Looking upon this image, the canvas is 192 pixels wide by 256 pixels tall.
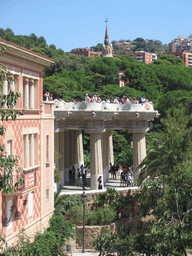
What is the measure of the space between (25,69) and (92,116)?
12.7m

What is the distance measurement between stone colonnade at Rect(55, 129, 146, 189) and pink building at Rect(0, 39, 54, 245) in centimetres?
971

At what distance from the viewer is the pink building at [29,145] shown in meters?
18.9

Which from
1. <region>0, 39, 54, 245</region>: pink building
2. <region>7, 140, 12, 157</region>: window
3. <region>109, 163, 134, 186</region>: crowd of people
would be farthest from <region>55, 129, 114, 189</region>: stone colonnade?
<region>7, 140, 12, 157</region>: window

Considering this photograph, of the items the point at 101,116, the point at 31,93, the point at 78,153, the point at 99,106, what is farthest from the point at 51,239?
the point at 78,153

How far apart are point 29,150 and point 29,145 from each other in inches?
9.7

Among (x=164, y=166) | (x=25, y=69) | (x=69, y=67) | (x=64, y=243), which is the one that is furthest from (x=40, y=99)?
(x=69, y=67)

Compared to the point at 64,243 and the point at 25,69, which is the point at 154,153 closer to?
the point at 64,243

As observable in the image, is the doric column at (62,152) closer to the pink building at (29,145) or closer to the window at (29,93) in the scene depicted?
the pink building at (29,145)

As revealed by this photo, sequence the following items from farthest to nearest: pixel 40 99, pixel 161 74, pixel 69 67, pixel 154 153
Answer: pixel 69 67, pixel 161 74, pixel 154 153, pixel 40 99

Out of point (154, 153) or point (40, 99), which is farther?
point (154, 153)

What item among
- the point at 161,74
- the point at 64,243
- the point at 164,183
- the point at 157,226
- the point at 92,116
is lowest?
the point at 64,243

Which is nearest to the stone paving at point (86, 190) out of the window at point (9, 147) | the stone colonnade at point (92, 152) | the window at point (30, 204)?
the stone colonnade at point (92, 152)

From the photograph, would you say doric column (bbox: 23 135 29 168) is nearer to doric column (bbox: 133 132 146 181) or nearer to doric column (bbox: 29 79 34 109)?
doric column (bbox: 29 79 34 109)

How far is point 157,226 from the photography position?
1302cm
